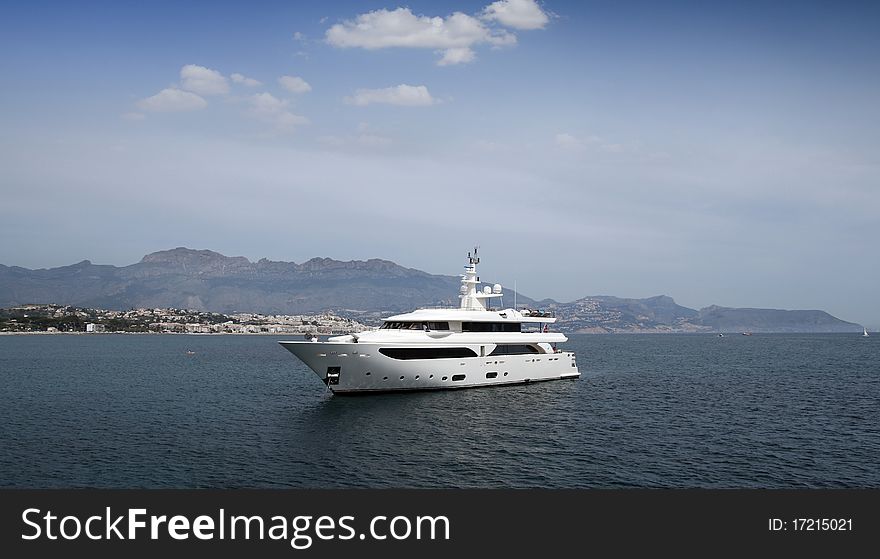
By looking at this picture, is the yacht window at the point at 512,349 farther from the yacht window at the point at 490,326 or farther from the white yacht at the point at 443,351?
the yacht window at the point at 490,326

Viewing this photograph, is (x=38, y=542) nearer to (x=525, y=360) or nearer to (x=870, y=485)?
(x=870, y=485)

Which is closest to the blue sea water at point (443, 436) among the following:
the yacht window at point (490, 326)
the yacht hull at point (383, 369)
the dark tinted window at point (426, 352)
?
the yacht hull at point (383, 369)

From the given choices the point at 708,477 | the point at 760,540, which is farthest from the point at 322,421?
the point at 760,540

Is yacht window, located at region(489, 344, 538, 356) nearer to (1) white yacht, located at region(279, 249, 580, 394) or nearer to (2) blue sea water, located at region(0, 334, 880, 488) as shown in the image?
(1) white yacht, located at region(279, 249, 580, 394)

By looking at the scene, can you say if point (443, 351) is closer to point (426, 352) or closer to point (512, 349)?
point (426, 352)

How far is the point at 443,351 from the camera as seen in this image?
53.1 meters

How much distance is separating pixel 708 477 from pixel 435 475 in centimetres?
1221

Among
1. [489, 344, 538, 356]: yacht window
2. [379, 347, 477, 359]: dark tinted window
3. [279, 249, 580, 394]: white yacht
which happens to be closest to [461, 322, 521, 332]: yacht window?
[279, 249, 580, 394]: white yacht

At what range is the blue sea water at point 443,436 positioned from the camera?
2814 cm

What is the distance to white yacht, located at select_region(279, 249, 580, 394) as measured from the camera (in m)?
49.4

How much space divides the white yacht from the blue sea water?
1.54 meters

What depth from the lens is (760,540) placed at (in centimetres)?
1836

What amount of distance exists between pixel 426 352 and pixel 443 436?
1609cm

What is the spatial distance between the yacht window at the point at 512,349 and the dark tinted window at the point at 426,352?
3.11m
